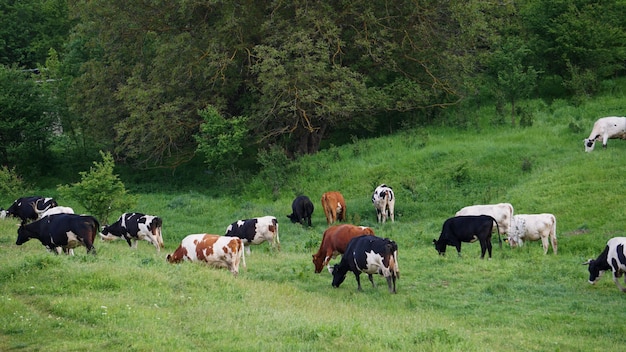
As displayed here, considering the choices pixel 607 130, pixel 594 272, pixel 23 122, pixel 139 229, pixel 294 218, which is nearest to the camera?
pixel 594 272

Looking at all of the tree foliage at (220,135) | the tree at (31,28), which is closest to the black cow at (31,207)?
the tree foliage at (220,135)

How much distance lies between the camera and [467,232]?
21.8 meters

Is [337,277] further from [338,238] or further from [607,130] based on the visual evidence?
[607,130]

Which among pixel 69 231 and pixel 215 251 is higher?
pixel 69 231

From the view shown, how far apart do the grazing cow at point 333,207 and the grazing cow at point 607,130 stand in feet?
31.5

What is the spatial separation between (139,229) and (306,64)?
13011 mm

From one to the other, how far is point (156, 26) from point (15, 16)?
3396 cm

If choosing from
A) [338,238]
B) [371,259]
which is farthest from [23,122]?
[371,259]

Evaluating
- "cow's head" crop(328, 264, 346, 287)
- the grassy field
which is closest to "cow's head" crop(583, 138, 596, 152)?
the grassy field

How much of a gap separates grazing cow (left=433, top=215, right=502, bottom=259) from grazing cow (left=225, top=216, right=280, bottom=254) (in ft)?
16.2

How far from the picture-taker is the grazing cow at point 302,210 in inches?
1145

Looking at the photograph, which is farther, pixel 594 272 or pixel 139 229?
pixel 139 229

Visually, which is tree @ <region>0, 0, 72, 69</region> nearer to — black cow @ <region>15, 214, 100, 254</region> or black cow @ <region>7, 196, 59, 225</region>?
black cow @ <region>7, 196, 59, 225</region>

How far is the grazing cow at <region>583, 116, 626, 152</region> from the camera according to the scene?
30203mm
